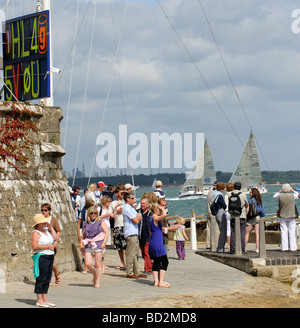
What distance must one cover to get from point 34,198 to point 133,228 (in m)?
2.12

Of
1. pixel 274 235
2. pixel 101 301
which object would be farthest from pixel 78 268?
pixel 274 235

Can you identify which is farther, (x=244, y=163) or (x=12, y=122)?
→ (x=244, y=163)

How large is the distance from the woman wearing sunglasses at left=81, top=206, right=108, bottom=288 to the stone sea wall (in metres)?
1.37

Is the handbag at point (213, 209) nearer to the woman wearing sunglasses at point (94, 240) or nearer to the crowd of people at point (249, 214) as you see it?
the crowd of people at point (249, 214)

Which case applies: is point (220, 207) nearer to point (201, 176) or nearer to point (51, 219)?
point (51, 219)

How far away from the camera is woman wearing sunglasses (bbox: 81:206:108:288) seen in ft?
40.0

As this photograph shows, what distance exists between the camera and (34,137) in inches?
543

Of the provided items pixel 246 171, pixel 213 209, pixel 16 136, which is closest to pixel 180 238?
pixel 213 209

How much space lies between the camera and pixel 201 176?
10662cm

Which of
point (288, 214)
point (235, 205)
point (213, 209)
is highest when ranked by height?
point (235, 205)

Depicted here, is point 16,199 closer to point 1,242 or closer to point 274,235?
point 1,242

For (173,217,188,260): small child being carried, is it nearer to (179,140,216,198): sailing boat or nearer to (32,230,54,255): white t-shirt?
(32,230,54,255): white t-shirt

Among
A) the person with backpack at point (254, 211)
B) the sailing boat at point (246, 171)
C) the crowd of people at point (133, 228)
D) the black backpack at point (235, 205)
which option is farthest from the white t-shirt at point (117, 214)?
the sailing boat at point (246, 171)
